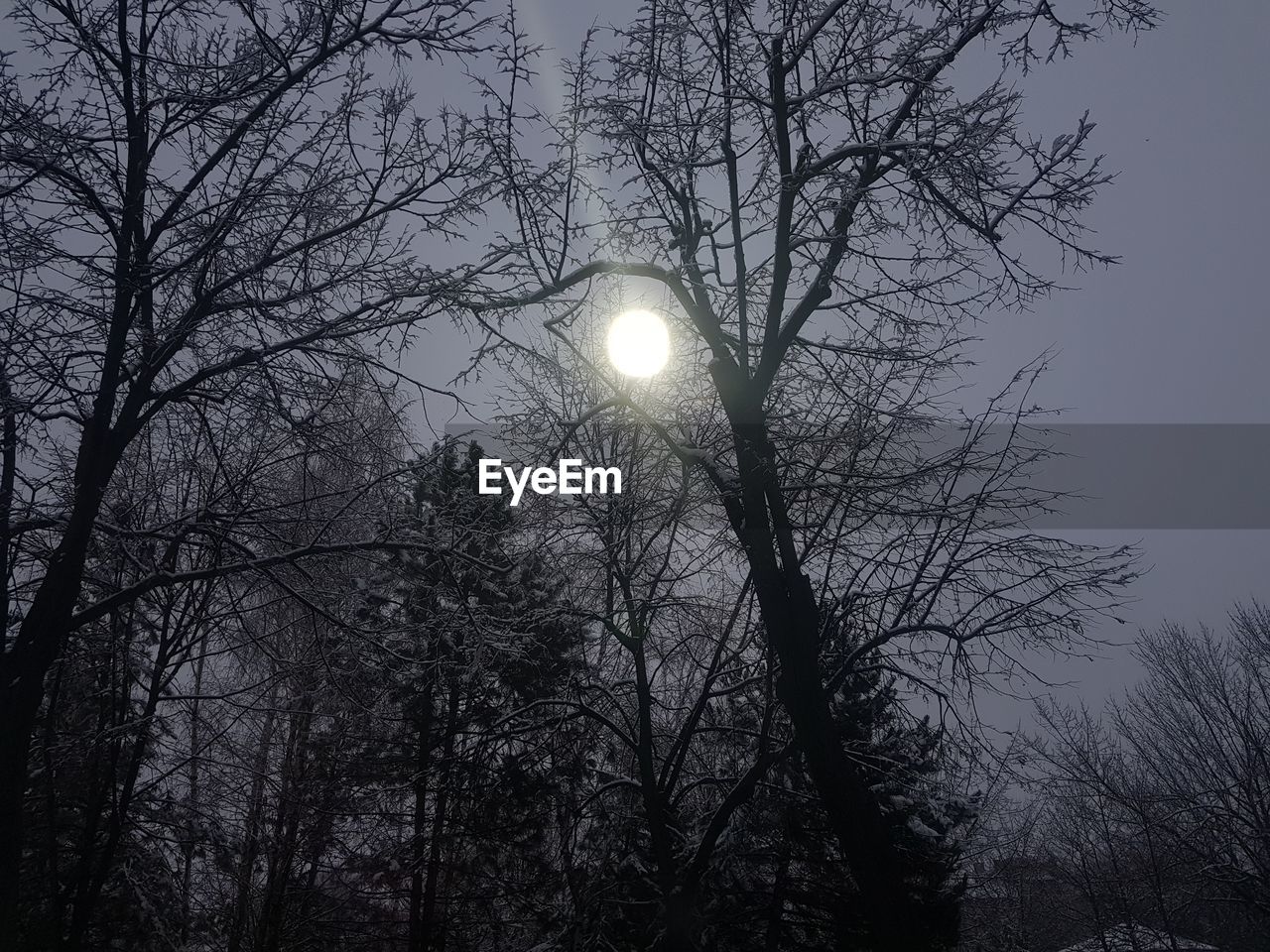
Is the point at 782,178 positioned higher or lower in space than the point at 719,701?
higher

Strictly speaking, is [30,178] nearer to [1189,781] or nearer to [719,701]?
[719,701]

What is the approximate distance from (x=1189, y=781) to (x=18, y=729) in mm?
24764

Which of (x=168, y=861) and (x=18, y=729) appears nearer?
(x=18, y=729)

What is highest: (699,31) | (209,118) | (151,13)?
(699,31)

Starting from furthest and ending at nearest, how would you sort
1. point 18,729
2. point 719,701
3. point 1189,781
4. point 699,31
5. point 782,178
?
point 1189,781 → point 719,701 → point 699,31 → point 782,178 → point 18,729

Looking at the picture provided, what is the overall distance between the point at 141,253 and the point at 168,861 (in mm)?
8335

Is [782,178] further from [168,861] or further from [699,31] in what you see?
[168,861]

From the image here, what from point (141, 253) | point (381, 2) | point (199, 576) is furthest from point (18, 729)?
point (381, 2)

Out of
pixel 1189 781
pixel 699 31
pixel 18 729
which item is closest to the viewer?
pixel 18 729

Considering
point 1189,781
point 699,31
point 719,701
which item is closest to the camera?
point 699,31

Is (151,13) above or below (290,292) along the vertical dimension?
above

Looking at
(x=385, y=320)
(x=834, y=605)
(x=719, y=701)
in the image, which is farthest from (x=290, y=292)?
(x=719, y=701)

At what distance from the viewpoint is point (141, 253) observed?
5129 millimetres

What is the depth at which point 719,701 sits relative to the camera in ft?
34.1
